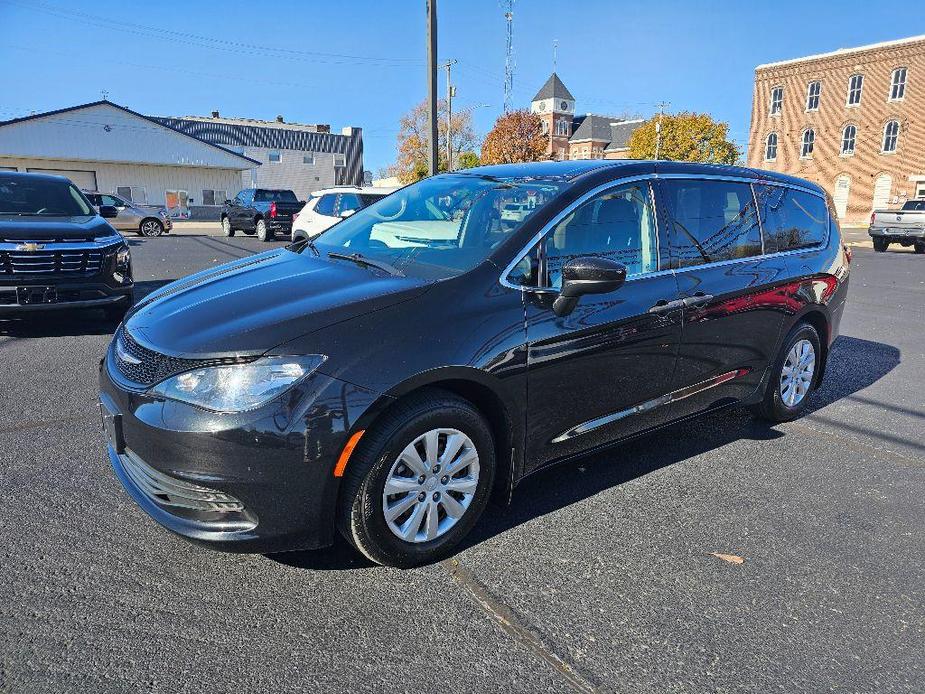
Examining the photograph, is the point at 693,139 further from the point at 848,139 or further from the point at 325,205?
the point at 325,205

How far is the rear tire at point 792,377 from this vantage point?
14.7ft

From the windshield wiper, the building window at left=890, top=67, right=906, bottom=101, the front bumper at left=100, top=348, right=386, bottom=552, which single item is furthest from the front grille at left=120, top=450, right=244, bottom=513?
the building window at left=890, top=67, right=906, bottom=101

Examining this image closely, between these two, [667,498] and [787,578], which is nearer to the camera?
[787,578]

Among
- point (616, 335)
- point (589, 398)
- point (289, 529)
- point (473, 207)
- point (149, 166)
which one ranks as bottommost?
point (289, 529)

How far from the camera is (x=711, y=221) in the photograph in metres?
3.94

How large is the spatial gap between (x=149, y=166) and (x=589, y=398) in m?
46.2

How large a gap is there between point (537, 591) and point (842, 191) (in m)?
57.9

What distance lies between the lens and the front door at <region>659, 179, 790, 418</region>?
3.70 metres

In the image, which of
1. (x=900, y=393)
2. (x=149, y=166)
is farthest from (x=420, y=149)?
(x=900, y=393)

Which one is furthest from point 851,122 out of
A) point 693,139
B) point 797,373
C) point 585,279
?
point 585,279

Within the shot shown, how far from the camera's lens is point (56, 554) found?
110 inches

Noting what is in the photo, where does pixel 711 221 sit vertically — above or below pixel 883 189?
below

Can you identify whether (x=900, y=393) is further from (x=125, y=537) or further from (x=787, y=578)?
(x=125, y=537)

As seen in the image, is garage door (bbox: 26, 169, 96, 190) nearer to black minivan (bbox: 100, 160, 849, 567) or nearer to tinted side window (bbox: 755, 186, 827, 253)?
black minivan (bbox: 100, 160, 849, 567)
